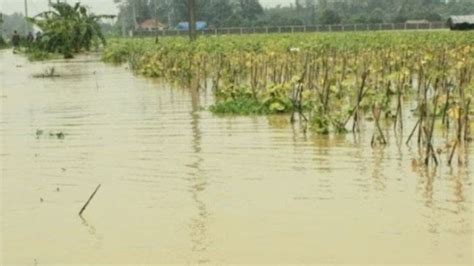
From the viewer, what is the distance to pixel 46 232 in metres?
6.09

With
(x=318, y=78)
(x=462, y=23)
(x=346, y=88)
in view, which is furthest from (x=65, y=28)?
(x=346, y=88)

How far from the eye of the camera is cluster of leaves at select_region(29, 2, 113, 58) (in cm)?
3797

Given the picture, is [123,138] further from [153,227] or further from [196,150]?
[153,227]

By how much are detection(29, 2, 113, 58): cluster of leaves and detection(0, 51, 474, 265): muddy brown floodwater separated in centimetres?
2667

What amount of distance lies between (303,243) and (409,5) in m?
88.7

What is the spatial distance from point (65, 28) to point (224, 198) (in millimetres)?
32332

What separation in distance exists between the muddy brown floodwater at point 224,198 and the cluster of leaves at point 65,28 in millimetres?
26669

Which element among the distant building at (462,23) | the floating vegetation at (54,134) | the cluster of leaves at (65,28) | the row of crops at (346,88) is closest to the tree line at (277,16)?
the distant building at (462,23)

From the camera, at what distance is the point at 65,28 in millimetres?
38219

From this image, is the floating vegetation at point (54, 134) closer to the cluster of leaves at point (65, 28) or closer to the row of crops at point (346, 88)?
the row of crops at point (346, 88)

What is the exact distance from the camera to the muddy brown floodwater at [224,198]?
18.0 feet

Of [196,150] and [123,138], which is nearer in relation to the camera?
[196,150]

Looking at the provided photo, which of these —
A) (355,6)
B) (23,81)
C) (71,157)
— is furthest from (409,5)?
(71,157)

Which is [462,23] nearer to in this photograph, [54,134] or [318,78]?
[318,78]
